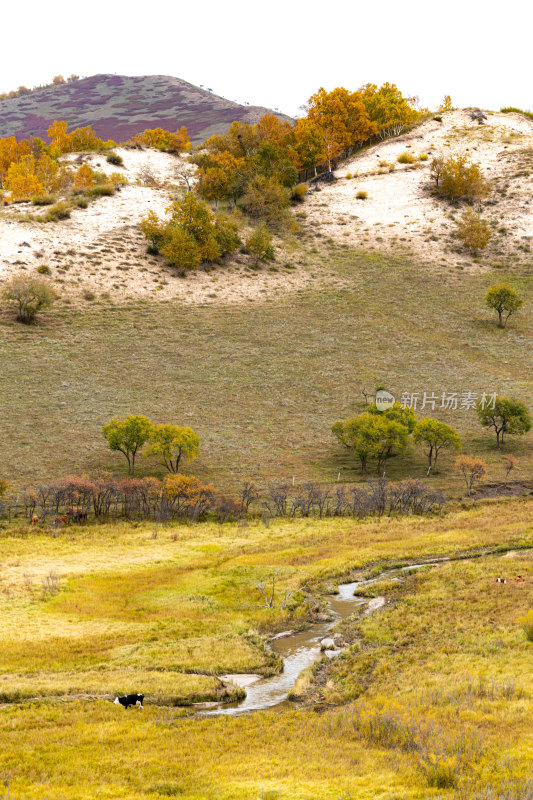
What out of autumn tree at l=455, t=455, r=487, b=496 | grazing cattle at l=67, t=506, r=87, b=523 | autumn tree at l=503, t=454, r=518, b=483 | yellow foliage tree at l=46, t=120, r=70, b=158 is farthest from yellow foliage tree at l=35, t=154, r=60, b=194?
autumn tree at l=503, t=454, r=518, b=483

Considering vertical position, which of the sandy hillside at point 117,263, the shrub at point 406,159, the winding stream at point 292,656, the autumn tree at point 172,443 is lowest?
the winding stream at point 292,656

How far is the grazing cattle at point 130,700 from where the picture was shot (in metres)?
20.7

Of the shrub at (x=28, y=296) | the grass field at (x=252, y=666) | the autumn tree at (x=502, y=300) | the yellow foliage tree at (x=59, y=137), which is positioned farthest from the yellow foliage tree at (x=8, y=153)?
the grass field at (x=252, y=666)

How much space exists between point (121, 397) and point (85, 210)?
5319 cm

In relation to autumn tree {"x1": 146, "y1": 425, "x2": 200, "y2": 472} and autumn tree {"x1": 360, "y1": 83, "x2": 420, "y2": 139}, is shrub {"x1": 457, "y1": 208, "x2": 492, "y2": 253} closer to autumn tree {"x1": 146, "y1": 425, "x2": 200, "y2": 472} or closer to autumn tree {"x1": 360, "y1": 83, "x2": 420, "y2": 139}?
autumn tree {"x1": 360, "y1": 83, "x2": 420, "y2": 139}

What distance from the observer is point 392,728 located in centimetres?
1727

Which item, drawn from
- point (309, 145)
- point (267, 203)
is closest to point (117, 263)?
point (267, 203)

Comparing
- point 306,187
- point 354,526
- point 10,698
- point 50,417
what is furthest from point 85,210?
point 10,698

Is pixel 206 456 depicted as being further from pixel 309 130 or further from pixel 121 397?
pixel 309 130

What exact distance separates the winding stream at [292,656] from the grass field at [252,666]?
781 mm

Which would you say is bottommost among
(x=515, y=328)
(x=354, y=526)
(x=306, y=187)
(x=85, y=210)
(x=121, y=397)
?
(x=354, y=526)

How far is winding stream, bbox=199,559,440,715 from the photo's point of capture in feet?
73.8

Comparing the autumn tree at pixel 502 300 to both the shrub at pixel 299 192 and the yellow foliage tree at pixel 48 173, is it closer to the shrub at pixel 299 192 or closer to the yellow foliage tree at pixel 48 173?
the shrub at pixel 299 192

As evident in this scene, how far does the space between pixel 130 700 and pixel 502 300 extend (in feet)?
287
